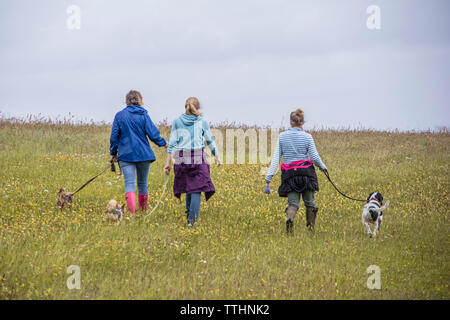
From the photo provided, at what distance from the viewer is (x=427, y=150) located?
2262 centimetres

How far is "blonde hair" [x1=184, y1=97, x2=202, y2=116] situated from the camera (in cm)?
940

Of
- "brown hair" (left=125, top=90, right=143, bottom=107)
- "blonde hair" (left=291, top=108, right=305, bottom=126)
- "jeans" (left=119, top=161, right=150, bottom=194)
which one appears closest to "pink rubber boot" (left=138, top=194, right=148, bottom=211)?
"jeans" (left=119, top=161, right=150, bottom=194)

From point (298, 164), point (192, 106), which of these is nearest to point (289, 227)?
point (298, 164)

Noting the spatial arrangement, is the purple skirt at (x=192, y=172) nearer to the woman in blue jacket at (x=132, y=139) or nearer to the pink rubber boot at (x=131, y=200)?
the woman in blue jacket at (x=132, y=139)

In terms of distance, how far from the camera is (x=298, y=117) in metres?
9.47

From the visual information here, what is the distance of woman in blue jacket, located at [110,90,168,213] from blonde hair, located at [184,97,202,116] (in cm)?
92

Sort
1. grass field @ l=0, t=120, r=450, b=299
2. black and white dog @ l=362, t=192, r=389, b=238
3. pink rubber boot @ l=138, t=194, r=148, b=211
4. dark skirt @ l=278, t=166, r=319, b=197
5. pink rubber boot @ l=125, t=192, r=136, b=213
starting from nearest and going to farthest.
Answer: grass field @ l=0, t=120, r=450, b=299 < dark skirt @ l=278, t=166, r=319, b=197 < black and white dog @ l=362, t=192, r=389, b=238 < pink rubber boot @ l=125, t=192, r=136, b=213 < pink rubber boot @ l=138, t=194, r=148, b=211

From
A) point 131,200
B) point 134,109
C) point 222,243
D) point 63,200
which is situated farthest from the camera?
point 63,200

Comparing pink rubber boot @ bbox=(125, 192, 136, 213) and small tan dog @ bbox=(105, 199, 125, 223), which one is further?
pink rubber boot @ bbox=(125, 192, 136, 213)

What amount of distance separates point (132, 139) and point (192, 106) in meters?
1.41

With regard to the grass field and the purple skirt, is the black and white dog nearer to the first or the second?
the grass field

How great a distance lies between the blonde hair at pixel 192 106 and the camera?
30.8 feet

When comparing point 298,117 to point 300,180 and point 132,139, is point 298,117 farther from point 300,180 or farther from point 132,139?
point 132,139
